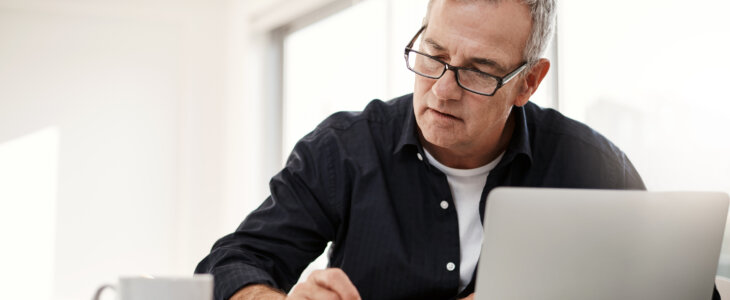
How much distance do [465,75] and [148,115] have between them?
311 cm

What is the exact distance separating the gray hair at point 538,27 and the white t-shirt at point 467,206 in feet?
0.73

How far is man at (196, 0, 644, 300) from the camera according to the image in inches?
54.2

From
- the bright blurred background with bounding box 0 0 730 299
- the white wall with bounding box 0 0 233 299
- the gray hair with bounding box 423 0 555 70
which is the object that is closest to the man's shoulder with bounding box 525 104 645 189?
the gray hair with bounding box 423 0 555 70

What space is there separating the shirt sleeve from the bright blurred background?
1690 millimetres

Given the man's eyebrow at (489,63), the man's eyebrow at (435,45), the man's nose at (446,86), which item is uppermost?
the man's eyebrow at (435,45)

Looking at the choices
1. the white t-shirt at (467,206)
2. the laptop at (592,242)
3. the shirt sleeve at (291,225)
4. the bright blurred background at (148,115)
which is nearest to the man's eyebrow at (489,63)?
the white t-shirt at (467,206)

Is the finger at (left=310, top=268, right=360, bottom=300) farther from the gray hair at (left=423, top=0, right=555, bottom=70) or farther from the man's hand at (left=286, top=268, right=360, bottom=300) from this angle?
the gray hair at (left=423, top=0, right=555, bottom=70)

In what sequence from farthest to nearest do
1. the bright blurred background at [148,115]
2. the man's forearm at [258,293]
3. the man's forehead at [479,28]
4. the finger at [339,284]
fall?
1. the bright blurred background at [148,115]
2. the man's forehead at [479,28]
3. the man's forearm at [258,293]
4. the finger at [339,284]

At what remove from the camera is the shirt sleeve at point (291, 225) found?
1.36 meters

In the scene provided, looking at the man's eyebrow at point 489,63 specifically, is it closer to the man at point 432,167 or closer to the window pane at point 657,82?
the man at point 432,167

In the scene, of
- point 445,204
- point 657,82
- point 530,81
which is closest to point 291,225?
point 445,204

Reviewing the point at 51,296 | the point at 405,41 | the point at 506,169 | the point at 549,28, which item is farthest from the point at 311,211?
the point at 51,296

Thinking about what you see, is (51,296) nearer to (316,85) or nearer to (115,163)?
(115,163)

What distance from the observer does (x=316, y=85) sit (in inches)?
146
